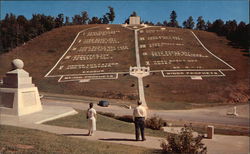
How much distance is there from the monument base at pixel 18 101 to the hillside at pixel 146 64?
17372 millimetres

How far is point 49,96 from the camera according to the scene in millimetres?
32344

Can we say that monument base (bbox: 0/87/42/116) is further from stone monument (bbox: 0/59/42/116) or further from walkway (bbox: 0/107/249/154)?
walkway (bbox: 0/107/249/154)

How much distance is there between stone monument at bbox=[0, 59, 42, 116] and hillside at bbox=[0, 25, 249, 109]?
1741cm

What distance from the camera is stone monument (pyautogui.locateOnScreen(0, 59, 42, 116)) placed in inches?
594

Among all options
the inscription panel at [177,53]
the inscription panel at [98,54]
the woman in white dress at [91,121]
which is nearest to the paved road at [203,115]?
the inscription panel at [98,54]

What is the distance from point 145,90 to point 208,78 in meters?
11.2

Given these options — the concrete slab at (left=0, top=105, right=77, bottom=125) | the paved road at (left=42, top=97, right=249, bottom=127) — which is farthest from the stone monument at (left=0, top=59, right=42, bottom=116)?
the paved road at (left=42, top=97, right=249, bottom=127)

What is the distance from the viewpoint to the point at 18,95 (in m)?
15.2

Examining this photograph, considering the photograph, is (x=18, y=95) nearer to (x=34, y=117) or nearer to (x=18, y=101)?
(x=18, y=101)

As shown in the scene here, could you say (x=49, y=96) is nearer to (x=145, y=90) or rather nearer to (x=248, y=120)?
(x=145, y=90)

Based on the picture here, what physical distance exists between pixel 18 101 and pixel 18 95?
17.2 inches

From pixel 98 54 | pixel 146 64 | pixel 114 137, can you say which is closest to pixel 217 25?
pixel 146 64

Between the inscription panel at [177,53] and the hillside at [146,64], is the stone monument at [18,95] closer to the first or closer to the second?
the hillside at [146,64]

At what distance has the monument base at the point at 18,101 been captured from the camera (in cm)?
1501
